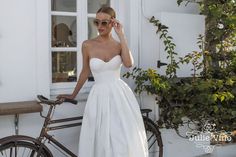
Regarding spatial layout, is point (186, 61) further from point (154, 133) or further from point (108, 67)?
point (108, 67)

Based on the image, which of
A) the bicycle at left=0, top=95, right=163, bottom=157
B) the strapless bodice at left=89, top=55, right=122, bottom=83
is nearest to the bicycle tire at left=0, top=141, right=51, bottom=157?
the bicycle at left=0, top=95, right=163, bottom=157

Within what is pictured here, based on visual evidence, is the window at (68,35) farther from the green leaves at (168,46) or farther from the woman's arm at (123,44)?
the woman's arm at (123,44)

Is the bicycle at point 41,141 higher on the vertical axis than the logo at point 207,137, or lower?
higher

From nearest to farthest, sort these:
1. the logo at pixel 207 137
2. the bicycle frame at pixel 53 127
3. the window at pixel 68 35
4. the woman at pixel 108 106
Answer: the woman at pixel 108 106
the bicycle frame at pixel 53 127
the window at pixel 68 35
the logo at pixel 207 137

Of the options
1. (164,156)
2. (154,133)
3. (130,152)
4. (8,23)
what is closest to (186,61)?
(154,133)

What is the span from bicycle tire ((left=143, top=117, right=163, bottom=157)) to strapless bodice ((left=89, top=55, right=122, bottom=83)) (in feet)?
3.31

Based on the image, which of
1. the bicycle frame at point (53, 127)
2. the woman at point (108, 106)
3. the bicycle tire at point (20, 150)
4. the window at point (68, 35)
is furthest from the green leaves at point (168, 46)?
the bicycle tire at point (20, 150)

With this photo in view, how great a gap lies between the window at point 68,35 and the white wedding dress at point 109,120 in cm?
81

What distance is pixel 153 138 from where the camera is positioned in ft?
15.5

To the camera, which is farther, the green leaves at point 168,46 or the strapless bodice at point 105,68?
the green leaves at point 168,46

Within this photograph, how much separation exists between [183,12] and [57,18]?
187 cm

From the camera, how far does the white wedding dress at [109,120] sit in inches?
137

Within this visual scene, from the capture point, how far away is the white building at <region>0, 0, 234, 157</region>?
375 cm

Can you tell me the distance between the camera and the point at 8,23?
3.70 metres
